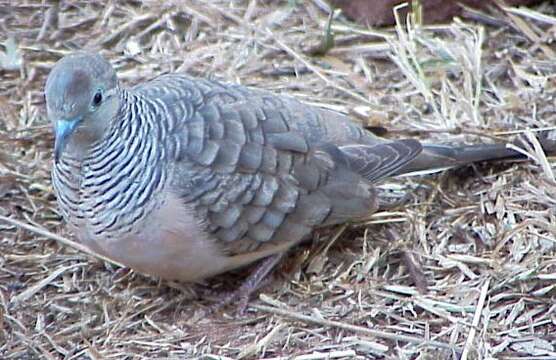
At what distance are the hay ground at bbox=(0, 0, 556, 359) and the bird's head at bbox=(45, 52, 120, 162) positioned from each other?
719mm

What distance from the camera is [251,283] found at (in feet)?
15.4

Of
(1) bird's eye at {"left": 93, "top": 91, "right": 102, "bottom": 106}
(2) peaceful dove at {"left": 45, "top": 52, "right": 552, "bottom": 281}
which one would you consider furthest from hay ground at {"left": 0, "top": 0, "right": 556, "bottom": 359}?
(1) bird's eye at {"left": 93, "top": 91, "right": 102, "bottom": 106}

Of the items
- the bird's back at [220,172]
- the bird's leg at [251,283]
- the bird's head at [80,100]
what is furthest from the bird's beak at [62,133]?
the bird's leg at [251,283]

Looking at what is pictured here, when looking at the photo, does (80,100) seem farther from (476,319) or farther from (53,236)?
(476,319)

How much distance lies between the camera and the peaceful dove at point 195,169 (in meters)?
4.26

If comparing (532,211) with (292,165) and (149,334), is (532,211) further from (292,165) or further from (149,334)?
(149,334)

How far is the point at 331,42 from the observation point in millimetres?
6023

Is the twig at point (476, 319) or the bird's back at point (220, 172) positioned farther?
the bird's back at point (220, 172)

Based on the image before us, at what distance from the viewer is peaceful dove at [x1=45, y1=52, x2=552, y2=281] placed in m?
4.26

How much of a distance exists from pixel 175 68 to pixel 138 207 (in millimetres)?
1801

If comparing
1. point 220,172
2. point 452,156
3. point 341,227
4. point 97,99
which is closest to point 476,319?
point 341,227

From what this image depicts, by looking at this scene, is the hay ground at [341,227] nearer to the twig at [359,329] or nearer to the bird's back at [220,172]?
the twig at [359,329]

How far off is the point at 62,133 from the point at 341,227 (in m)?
1.35

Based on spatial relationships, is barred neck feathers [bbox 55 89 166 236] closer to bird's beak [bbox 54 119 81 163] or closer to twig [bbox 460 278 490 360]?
bird's beak [bbox 54 119 81 163]
